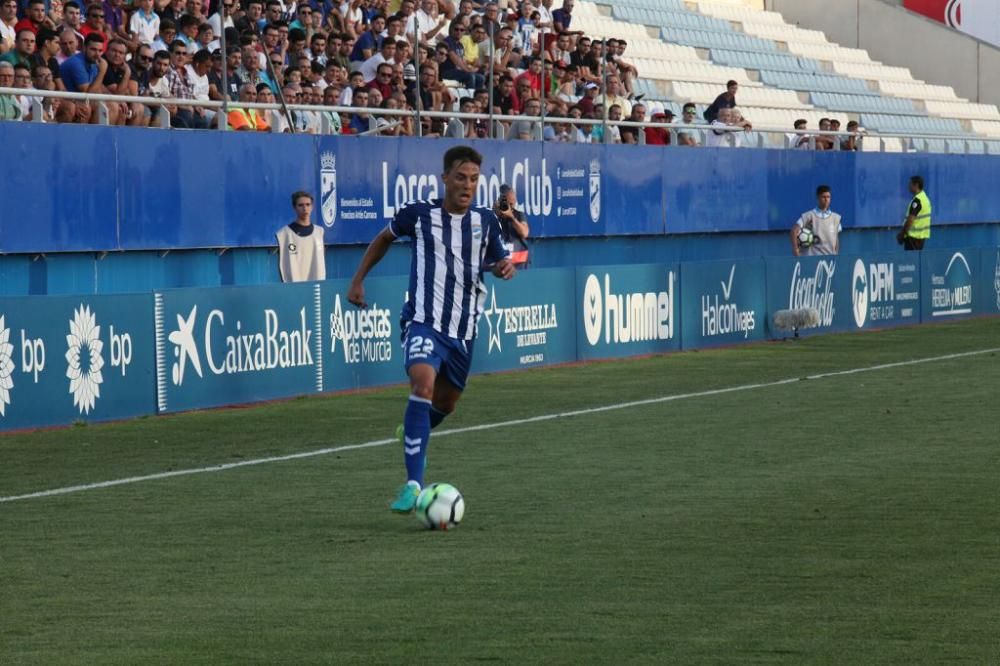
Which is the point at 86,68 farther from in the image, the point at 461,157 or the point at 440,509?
the point at 440,509

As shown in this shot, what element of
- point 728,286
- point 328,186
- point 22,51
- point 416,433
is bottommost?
point 416,433

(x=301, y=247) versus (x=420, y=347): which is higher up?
(x=301, y=247)

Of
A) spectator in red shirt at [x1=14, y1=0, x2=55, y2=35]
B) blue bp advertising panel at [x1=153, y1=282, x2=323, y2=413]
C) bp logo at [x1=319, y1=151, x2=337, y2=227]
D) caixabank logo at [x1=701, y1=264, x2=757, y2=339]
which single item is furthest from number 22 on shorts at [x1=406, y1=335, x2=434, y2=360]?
caixabank logo at [x1=701, y1=264, x2=757, y2=339]

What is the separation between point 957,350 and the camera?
2584 centimetres

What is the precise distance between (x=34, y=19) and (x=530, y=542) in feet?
36.8

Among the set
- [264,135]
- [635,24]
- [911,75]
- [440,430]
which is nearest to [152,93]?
[264,135]

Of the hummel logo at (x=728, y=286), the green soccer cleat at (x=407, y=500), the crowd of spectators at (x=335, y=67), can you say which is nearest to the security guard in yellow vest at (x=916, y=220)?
the crowd of spectators at (x=335, y=67)

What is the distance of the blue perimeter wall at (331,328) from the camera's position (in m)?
16.6

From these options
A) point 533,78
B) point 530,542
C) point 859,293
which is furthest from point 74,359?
point 859,293

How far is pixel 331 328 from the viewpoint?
1998 centimetres

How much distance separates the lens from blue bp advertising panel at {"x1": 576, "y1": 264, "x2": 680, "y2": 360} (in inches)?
962

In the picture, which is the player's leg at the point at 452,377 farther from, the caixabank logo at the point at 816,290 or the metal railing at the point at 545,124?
the caixabank logo at the point at 816,290

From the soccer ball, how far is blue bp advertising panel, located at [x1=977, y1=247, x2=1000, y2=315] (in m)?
26.2

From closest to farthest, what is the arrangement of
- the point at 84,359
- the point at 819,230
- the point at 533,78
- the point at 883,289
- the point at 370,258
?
the point at 370,258
the point at 84,359
the point at 533,78
the point at 819,230
the point at 883,289
